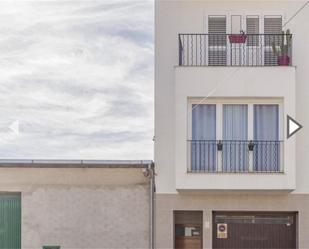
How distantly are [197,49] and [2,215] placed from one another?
285 inches

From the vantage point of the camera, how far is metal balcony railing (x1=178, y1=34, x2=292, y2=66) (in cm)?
1883

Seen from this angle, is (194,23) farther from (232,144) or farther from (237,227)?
(237,227)

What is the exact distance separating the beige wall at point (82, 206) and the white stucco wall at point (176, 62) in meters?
1.07

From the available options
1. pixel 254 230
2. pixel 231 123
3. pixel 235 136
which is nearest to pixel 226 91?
pixel 231 123

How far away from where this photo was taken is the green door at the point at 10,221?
62.1 feet

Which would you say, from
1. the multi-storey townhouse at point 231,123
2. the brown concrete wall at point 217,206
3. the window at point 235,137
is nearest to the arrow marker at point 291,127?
the multi-storey townhouse at point 231,123

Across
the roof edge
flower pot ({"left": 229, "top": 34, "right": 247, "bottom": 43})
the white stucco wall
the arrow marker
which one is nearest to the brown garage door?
the white stucco wall

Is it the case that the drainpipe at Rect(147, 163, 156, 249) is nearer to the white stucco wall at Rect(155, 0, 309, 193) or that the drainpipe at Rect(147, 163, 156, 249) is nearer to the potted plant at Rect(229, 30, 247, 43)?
the white stucco wall at Rect(155, 0, 309, 193)

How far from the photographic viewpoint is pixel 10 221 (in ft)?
62.2

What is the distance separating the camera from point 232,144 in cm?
1834

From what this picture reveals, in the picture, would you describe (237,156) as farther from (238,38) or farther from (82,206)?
(82,206)

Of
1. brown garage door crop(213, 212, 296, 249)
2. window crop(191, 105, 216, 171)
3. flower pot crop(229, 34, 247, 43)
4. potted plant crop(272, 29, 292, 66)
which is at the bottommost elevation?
brown garage door crop(213, 212, 296, 249)

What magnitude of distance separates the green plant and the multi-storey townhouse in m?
0.03

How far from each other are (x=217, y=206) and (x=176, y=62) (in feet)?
13.5
